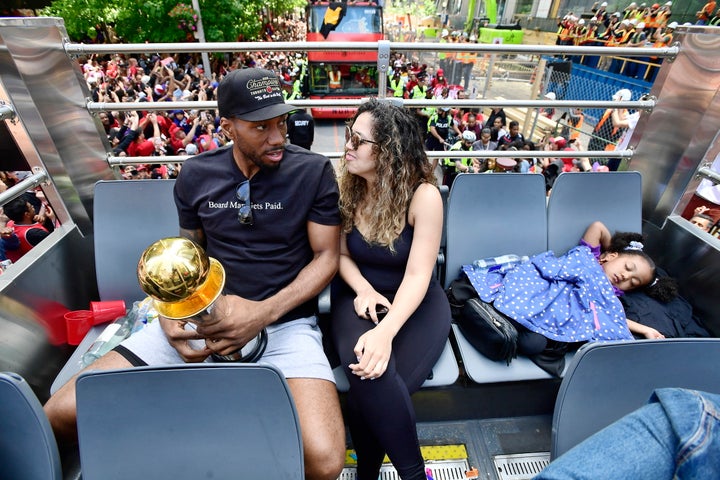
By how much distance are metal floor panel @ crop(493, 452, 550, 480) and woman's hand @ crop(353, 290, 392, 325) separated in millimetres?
905

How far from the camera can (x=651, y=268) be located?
192 cm

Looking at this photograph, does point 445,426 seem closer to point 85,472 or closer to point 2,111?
point 85,472

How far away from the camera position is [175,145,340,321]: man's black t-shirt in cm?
152

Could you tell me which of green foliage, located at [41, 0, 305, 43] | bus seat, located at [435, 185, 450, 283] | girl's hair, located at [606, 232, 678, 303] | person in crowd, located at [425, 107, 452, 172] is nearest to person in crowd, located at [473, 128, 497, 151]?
person in crowd, located at [425, 107, 452, 172]

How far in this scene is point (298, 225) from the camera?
1.55 metres

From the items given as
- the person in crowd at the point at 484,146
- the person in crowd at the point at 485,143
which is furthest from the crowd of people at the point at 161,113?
the person in crowd at the point at 485,143

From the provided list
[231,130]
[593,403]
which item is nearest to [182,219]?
[231,130]

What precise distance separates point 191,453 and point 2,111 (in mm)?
1725

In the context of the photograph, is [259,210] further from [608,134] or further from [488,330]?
[608,134]

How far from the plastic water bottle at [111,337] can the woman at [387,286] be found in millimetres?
997

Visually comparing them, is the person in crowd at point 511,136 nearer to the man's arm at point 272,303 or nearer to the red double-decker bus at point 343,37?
the red double-decker bus at point 343,37

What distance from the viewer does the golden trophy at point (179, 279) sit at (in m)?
0.93

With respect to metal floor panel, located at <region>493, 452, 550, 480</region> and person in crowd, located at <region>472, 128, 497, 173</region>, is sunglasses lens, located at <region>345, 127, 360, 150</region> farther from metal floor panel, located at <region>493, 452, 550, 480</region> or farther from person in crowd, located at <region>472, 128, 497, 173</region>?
person in crowd, located at <region>472, 128, 497, 173</region>

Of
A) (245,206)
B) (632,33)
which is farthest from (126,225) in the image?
(632,33)
